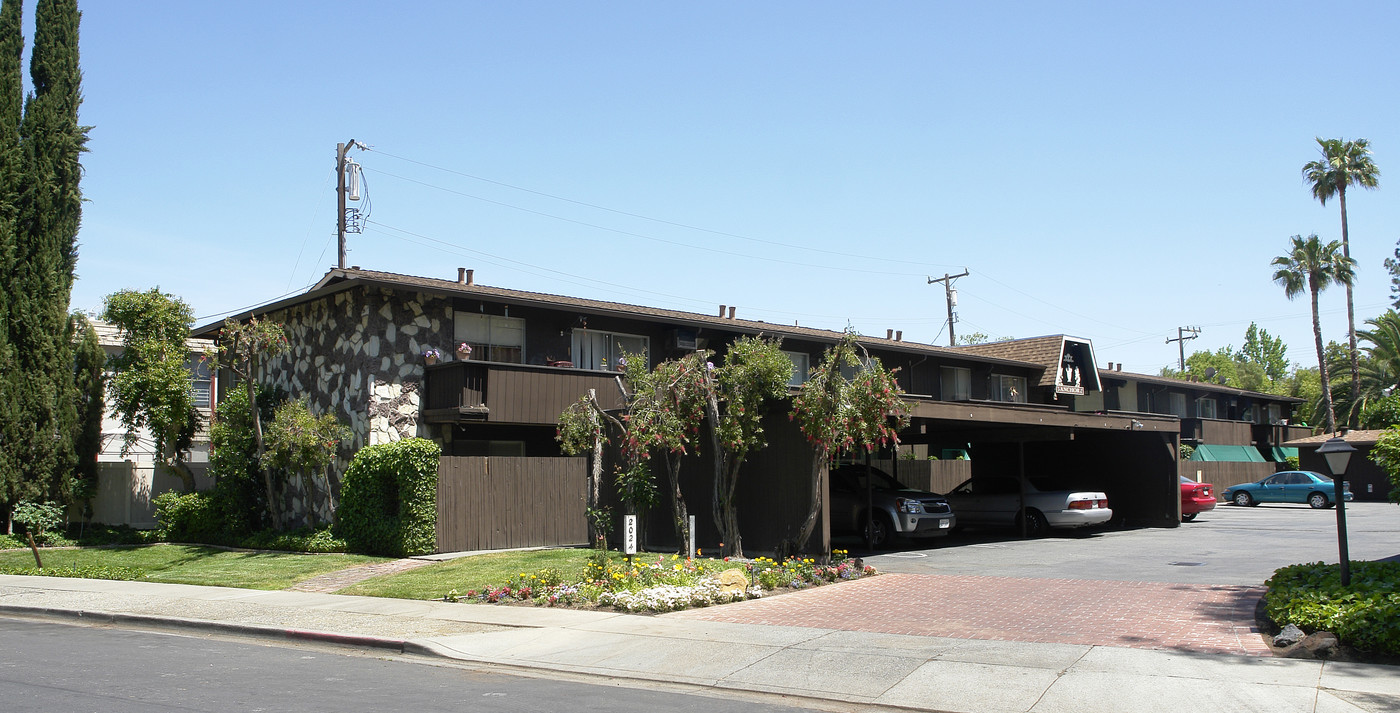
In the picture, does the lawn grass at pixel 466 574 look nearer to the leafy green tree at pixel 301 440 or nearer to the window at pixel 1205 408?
the leafy green tree at pixel 301 440

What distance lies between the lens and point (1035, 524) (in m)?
22.7

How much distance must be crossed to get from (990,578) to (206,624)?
35.2 ft

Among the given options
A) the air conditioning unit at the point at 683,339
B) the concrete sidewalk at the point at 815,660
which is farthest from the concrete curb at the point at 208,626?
the air conditioning unit at the point at 683,339

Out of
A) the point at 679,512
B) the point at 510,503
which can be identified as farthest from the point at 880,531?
the point at 510,503

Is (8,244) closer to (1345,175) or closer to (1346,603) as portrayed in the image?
(1346,603)

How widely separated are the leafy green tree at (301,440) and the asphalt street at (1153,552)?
35.8 ft

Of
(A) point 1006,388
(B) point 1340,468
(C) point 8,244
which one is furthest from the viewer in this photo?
(A) point 1006,388

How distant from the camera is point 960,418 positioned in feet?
59.9

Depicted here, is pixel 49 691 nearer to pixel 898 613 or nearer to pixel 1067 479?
pixel 898 613

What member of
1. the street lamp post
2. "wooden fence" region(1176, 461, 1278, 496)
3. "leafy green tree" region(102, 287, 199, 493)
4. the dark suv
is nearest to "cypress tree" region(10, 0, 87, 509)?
"leafy green tree" region(102, 287, 199, 493)

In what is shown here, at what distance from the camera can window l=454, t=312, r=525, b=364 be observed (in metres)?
22.1

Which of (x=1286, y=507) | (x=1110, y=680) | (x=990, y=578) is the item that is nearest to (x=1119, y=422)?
(x=990, y=578)

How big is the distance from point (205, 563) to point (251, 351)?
4.64 metres

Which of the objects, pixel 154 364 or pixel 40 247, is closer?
pixel 154 364
